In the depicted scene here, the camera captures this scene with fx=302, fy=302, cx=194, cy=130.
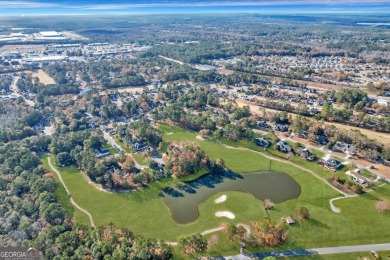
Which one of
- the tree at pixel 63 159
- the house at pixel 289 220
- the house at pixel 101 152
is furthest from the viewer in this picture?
the house at pixel 101 152

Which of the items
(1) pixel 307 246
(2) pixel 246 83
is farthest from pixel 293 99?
(1) pixel 307 246

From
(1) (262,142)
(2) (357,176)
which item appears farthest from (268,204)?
(1) (262,142)

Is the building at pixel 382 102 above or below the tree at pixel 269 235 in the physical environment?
above

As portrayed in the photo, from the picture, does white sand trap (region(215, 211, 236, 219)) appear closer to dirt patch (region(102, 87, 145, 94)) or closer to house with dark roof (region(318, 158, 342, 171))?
house with dark roof (region(318, 158, 342, 171))

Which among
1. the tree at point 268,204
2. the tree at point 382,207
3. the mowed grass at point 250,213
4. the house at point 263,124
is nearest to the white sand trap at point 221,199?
the mowed grass at point 250,213

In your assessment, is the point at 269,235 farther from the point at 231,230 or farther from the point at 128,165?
the point at 128,165

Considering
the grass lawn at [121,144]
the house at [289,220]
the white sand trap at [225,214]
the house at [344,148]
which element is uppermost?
the house at [344,148]

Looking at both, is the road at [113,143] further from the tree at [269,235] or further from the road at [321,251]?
the road at [321,251]
